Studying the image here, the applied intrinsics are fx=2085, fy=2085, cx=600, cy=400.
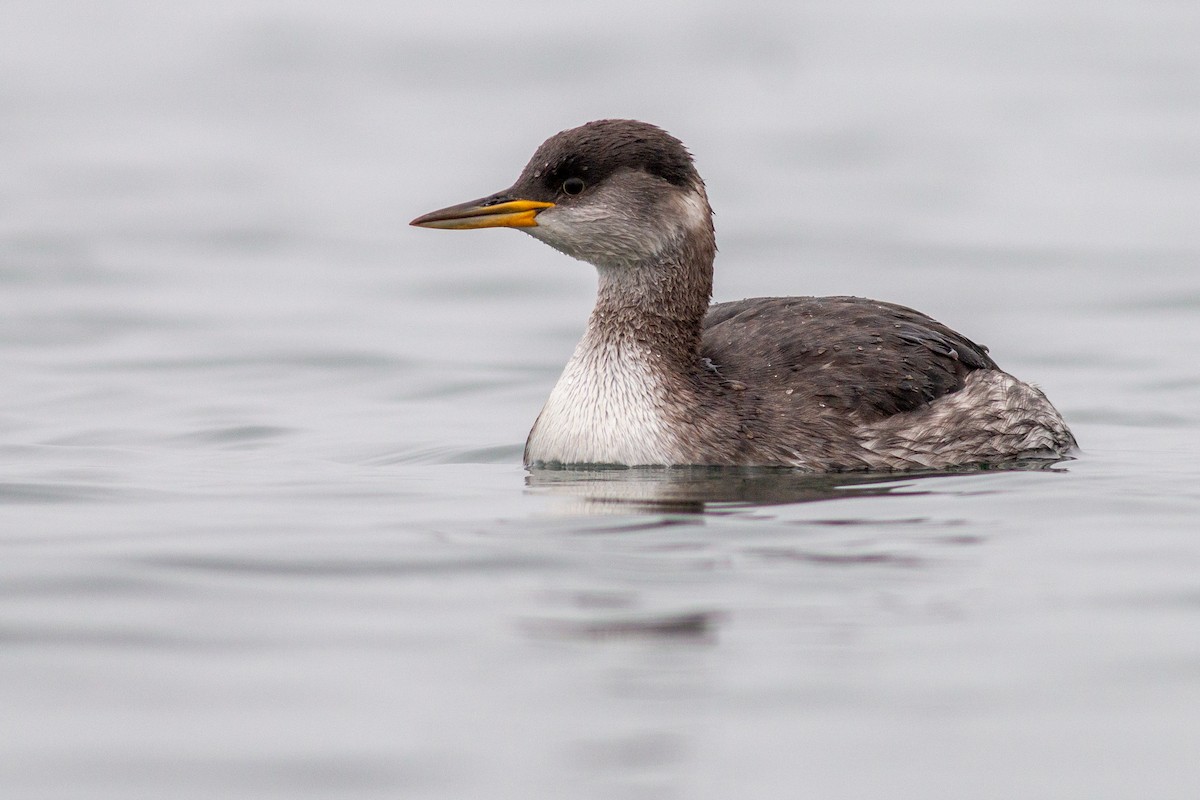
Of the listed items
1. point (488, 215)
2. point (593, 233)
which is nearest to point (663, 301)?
point (593, 233)

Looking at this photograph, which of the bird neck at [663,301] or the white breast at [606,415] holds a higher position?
the bird neck at [663,301]

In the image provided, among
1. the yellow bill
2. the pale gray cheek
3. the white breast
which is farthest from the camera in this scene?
the pale gray cheek

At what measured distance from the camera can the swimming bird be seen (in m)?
11.2

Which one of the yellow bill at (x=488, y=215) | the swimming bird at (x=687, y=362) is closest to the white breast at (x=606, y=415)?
the swimming bird at (x=687, y=362)

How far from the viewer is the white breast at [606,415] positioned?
11141 mm

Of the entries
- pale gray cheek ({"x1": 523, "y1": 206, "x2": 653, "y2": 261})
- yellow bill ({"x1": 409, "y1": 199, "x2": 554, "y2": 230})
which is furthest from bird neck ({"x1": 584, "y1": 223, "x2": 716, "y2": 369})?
yellow bill ({"x1": 409, "y1": 199, "x2": 554, "y2": 230})

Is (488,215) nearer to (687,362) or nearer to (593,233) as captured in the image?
(593,233)

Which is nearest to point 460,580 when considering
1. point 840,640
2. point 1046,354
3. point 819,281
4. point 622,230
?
point 840,640

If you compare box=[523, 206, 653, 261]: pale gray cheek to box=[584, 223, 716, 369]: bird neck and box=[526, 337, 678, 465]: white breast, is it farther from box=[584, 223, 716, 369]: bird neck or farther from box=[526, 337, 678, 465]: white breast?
box=[526, 337, 678, 465]: white breast

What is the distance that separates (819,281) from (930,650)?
12124mm

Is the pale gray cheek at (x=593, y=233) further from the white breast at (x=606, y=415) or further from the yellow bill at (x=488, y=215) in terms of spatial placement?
the white breast at (x=606, y=415)

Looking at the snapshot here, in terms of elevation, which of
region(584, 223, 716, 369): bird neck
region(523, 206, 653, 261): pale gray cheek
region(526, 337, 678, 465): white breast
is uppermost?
region(523, 206, 653, 261): pale gray cheek

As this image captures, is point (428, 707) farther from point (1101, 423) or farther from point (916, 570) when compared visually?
point (1101, 423)

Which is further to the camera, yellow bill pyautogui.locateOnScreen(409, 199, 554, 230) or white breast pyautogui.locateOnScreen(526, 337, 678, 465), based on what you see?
yellow bill pyautogui.locateOnScreen(409, 199, 554, 230)
